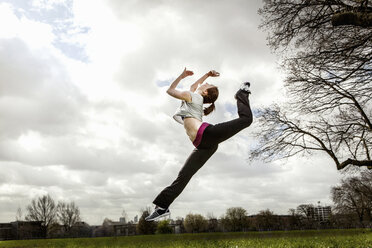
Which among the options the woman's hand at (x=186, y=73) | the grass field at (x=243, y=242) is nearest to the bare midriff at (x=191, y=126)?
the woman's hand at (x=186, y=73)

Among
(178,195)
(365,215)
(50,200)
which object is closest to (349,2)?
(178,195)

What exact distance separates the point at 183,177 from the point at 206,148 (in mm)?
437

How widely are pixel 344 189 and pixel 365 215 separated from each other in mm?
19634

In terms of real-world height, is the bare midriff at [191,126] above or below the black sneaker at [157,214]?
above

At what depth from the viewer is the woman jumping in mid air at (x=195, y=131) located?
3.59 m

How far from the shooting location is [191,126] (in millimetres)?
3711

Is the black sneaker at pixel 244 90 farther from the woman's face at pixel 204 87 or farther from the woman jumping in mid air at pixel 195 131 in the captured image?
the woman's face at pixel 204 87

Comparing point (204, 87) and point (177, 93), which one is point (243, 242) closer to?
point (204, 87)

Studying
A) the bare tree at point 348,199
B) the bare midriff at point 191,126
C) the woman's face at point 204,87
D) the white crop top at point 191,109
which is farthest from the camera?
the bare tree at point 348,199

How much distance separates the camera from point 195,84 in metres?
4.24

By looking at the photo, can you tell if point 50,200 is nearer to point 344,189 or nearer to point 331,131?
point 344,189

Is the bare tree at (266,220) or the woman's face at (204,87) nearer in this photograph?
the woman's face at (204,87)

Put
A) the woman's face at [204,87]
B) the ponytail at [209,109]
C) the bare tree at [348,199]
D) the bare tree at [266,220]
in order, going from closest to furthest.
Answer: the woman's face at [204,87], the ponytail at [209,109], the bare tree at [348,199], the bare tree at [266,220]

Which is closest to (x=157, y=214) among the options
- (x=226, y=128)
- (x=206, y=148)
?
(x=206, y=148)
